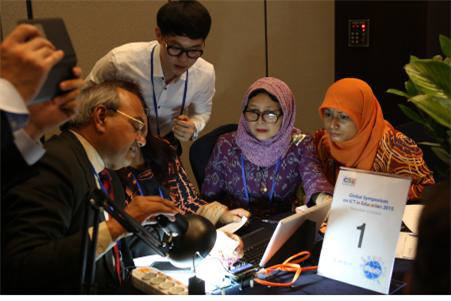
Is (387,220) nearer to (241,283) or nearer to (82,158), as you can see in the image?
(241,283)

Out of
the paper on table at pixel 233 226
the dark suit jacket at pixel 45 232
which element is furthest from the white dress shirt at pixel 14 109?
the paper on table at pixel 233 226

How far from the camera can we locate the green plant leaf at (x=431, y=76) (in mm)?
1645

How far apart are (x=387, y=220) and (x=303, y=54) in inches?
117

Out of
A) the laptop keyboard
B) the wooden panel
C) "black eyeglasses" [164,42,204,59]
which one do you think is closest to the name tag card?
the laptop keyboard

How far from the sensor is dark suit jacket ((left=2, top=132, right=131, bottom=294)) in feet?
4.05

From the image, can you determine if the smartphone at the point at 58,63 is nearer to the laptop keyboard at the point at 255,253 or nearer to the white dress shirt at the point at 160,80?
the laptop keyboard at the point at 255,253

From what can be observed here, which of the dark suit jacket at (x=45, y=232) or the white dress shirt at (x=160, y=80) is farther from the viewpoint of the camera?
the white dress shirt at (x=160, y=80)

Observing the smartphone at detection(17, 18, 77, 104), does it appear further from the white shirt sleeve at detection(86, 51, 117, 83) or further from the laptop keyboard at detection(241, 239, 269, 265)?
the white shirt sleeve at detection(86, 51, 117, 83)

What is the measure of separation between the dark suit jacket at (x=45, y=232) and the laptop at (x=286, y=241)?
1.54ft

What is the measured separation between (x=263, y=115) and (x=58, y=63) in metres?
1.40

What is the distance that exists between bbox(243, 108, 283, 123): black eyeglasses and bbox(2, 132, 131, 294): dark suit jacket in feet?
3.76

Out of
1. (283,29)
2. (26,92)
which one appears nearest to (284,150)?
(26,92)

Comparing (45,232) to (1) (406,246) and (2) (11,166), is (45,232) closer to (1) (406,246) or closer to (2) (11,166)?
(2) (11,166)

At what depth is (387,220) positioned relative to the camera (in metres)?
1.51
